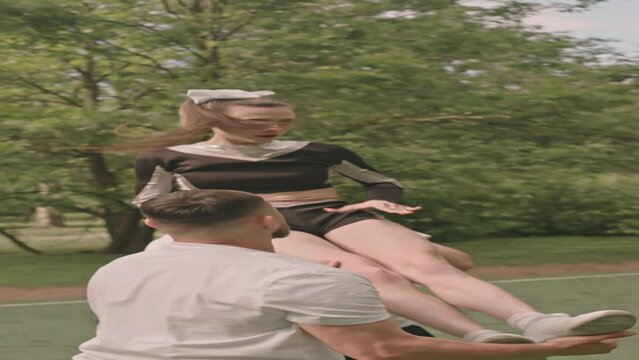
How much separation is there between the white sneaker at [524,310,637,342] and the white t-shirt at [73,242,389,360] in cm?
56

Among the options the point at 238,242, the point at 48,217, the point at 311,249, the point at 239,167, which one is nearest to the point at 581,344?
the point at 311,249

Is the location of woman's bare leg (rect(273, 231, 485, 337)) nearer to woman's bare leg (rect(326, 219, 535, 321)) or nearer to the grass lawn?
woman's bare leg (rect(326, 219, 535, 321))

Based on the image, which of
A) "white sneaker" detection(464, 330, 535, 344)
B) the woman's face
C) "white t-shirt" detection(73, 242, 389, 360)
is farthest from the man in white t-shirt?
the woman's face

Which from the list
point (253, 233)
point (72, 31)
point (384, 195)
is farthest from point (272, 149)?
point (72, 31)

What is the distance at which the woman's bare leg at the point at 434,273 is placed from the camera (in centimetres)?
229

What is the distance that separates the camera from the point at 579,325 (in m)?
2.14

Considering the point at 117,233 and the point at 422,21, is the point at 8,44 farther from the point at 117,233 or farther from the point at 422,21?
the point at 422,21

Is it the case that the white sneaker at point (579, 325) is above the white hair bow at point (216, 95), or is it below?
below

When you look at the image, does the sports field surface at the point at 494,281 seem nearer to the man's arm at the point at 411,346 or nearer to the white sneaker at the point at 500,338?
the white sneaker at the point at 500,338

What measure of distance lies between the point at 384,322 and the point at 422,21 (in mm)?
11815

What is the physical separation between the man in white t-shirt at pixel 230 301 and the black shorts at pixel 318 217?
58 cm

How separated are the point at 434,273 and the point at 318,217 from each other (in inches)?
13.8

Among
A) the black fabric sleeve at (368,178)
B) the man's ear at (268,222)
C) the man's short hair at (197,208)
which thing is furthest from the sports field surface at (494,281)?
the man's short hair at (197,208)

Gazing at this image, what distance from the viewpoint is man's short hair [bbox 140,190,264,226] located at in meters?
1.82
